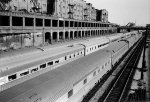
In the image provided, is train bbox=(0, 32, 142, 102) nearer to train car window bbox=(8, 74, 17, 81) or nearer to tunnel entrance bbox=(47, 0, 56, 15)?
train car window bbox=(8, 74, 17, 81)


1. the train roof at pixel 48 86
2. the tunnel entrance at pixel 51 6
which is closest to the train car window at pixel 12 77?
the train roof at pixel 48 86

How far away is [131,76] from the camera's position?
2628cm

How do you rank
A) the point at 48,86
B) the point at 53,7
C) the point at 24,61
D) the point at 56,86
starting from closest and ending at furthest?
the point at 48,86 < the point at 56,86 < the point at 24,61 < the point at 53,7

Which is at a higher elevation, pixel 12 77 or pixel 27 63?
pixel 27 63

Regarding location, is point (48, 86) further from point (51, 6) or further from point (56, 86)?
point (51, 6)

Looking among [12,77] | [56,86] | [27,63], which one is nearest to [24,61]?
[27,63]

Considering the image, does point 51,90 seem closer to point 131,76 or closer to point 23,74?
point 23,74

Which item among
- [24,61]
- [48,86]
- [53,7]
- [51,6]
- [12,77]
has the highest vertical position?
[51,6]

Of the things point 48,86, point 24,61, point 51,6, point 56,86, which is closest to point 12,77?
point 24,61

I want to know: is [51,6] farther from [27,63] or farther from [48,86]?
[48,86]

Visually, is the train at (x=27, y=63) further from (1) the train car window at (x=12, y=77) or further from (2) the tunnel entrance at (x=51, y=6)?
(2) the tunnel entrance at (x=51, y=6)

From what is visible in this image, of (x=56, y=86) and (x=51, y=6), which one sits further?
(x=51, y=6)

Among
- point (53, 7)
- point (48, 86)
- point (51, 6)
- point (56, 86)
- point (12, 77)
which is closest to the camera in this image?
point (48, 86)

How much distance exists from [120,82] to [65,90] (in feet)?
45.1
